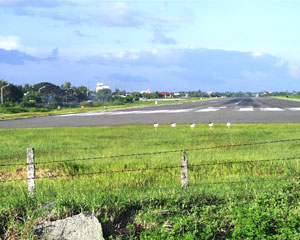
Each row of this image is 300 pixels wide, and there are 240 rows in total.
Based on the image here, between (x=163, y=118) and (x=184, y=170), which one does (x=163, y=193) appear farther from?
(x=163, y=118)

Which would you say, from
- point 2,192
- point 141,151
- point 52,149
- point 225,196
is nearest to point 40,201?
point 2,192

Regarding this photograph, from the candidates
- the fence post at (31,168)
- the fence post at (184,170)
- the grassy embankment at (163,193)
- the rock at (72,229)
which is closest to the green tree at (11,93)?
the grassy embankment at (163,193)

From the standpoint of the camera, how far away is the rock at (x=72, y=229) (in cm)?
705

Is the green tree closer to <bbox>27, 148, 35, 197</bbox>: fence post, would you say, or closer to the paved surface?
the paved surface

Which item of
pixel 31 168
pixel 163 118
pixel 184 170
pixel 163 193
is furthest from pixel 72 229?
pixel 163 118

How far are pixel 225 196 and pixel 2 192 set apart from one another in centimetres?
616

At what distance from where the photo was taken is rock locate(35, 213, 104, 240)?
7055 millimetres

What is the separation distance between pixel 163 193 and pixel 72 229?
274cm

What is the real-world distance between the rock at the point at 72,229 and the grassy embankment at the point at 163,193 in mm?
252

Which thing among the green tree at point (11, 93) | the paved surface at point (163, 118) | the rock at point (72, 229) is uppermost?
the green tree at point (11, 93)

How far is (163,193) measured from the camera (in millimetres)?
9352

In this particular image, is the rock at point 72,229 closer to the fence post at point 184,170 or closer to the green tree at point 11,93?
the fence post at point 184,170

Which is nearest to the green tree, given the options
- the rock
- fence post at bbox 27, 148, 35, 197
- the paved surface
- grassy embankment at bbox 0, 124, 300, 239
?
the paved surface

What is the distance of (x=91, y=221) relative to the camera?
7348mm
